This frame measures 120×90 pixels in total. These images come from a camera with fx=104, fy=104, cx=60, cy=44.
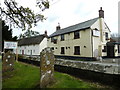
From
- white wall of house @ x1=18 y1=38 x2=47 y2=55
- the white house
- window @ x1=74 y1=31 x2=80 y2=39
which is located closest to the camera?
the white house

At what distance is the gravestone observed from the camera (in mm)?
5148

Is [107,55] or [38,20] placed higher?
[38,20]

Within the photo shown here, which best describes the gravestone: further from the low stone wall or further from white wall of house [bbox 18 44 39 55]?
white wall of house [bbox 18 44 39 55]

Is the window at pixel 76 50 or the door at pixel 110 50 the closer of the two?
the door at pixel 110 50

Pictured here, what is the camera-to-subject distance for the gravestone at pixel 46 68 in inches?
203

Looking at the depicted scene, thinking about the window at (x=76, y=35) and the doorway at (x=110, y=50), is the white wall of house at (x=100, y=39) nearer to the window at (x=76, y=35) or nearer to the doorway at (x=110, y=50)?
the doorway at (x=110, y=50)

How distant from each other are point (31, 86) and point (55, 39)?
67.5 ft

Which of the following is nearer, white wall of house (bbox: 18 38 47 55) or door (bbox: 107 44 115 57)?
door (bbox: 107 44 115 57)

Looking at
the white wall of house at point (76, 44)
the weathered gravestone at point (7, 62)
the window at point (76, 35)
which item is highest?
the window at point (76, 35)

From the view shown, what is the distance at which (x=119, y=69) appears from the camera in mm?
4715

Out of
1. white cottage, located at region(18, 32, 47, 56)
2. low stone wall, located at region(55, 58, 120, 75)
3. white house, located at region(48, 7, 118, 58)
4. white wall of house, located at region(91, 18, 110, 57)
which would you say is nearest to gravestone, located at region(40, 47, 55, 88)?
low stone wall, located at region(55, 58, 120, 75)

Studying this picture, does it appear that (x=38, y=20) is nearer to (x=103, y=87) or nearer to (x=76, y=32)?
(x=103, y=87)

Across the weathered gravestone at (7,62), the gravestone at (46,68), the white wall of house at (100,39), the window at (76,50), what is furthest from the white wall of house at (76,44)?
the gravestone at (46,68)

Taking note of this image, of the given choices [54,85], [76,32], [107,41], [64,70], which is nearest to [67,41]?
[76,32]
